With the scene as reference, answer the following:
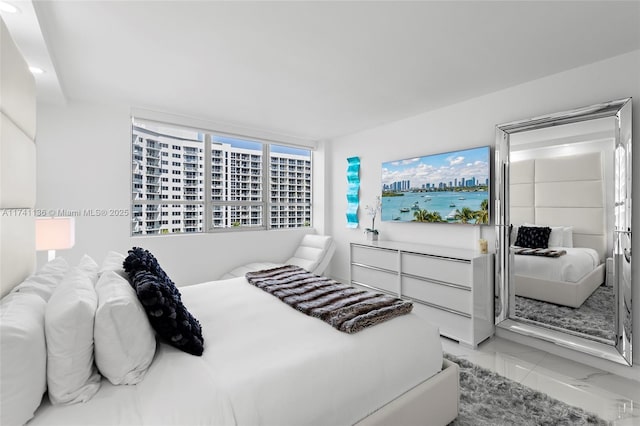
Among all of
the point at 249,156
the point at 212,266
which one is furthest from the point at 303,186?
the point at 212,266

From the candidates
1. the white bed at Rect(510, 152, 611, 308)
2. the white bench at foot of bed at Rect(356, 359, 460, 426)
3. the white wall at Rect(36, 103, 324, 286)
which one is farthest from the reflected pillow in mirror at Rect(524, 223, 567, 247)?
the white wall at Rect(36, 103, 324, 286)

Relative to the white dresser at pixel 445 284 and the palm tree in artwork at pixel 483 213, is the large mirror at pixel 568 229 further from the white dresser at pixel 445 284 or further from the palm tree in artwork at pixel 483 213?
the white dresser at pixel 445 284

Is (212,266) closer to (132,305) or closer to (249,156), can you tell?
(249,156)

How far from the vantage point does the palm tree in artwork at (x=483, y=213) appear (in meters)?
3.21

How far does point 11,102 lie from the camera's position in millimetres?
1461

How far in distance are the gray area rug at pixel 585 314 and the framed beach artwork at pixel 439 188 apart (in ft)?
3.10

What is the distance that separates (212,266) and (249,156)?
71.5 inches

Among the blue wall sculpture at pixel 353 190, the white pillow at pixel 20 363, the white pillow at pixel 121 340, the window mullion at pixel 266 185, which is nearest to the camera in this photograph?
the white pillow at pixel 20 363

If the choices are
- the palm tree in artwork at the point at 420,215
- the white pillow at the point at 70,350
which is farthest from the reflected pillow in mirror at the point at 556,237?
the white pillow at the point at 70,350

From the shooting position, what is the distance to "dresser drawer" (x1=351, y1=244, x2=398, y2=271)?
368cm

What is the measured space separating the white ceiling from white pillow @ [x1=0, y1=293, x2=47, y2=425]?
1818 mm

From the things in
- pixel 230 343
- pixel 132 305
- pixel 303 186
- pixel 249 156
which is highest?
pixel 249 156

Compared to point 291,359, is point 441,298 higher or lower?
lower

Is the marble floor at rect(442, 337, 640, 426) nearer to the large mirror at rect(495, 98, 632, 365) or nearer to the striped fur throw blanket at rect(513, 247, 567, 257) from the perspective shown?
the large mirror at rect(495, 98, 632, 365)
